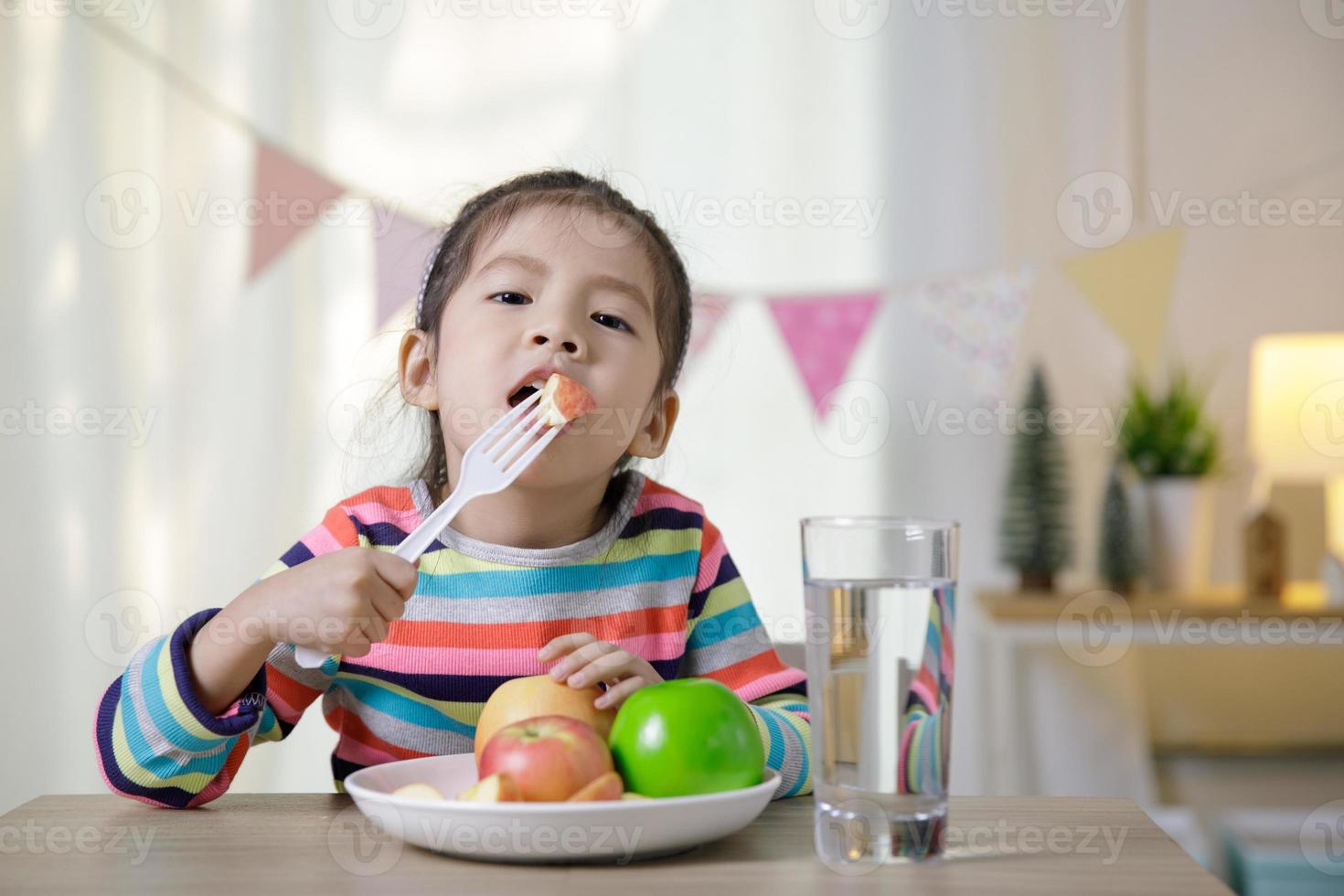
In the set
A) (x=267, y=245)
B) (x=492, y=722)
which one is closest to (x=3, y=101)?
(x=267, y=245)

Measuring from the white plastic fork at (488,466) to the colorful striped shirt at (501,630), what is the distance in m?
0.15

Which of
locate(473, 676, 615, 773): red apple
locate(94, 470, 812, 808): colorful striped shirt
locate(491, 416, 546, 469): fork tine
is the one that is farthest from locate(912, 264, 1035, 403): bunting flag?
locate(473, 676, 615, 773): red apple

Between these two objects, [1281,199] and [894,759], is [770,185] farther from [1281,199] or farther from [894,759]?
[894,759]

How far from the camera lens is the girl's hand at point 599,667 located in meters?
0.79

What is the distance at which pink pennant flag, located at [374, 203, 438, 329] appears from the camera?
2.36 metres

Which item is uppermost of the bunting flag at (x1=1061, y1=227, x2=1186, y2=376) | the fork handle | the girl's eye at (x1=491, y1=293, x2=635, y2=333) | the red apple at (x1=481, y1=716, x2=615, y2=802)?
the bunting flag at (x1=1061, y1=227, x2=1186, y2=376)

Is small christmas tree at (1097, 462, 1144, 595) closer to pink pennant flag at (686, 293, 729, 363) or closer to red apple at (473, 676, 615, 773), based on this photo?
pink pennant flag at (686, 293, 729, 363)

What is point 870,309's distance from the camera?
257 cm

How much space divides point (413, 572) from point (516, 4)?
2.09 metres

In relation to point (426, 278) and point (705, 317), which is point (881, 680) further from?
point (705, 317)

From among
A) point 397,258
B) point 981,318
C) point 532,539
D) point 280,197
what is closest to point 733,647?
point 532,539

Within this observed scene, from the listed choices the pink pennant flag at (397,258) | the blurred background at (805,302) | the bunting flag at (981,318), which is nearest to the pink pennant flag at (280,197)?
the blurred background at (805,302)

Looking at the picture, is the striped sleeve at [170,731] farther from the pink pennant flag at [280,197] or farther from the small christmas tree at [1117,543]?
the small christmas tree at [1117,543]

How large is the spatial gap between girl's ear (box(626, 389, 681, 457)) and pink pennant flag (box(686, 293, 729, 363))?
1298mm
